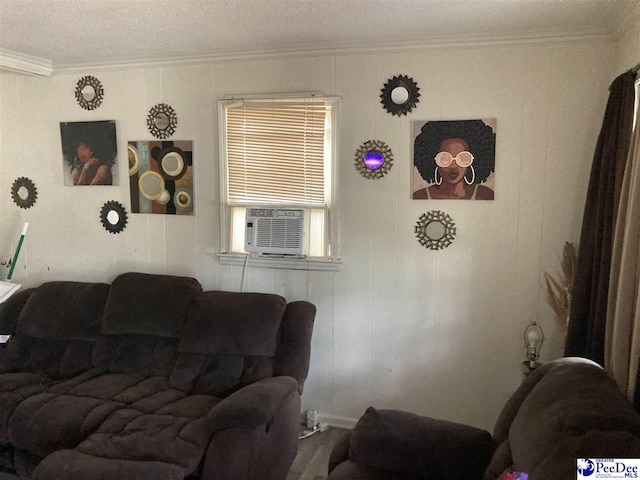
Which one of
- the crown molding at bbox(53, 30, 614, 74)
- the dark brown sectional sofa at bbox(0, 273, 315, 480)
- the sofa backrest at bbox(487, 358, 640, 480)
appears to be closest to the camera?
the sofa backrest at bbox(487, 358, 640, 480)

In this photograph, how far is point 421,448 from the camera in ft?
6.15

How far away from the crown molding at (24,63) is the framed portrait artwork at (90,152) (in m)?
0.37

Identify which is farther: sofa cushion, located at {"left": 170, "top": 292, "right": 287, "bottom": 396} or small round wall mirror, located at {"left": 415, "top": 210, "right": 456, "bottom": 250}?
small round wall mirror, located at {"left": 415, "top": 210, "right": 456, "bottom": 250}

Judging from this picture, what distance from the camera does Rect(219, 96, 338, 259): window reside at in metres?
3.00

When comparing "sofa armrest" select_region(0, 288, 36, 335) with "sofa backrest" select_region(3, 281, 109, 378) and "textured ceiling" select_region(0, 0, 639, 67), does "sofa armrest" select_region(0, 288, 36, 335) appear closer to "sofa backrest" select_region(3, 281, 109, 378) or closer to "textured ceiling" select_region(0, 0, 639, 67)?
"sofa backrest" select_region(3, 281, 109, 378)

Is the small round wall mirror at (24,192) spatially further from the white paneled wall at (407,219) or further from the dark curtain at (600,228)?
the dark curtain at (600,228)

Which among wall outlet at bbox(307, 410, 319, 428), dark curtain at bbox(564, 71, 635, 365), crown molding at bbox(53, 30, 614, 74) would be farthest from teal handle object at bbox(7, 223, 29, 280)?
dark curtain at bbox(564, 71, 635, 365)

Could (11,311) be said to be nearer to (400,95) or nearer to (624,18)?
(400,95)

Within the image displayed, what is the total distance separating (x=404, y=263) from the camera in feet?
9.66

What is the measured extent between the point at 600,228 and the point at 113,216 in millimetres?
2996

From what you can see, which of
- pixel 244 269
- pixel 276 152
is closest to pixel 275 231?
pixel 244 269

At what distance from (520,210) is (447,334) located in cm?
83

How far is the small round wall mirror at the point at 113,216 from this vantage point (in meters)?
3.44

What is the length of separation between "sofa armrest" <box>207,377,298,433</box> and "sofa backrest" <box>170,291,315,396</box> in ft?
1.26
